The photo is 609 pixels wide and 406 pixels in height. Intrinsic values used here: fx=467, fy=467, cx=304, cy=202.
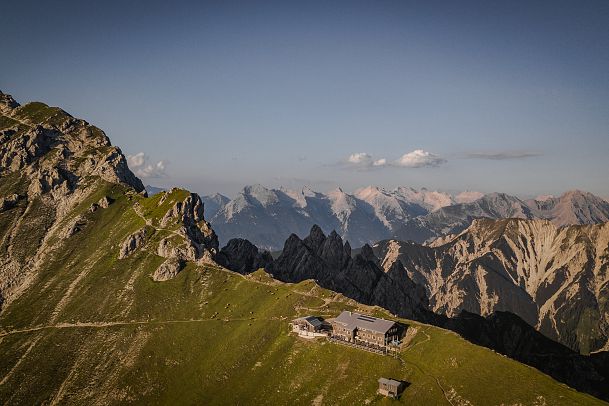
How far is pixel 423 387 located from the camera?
133m

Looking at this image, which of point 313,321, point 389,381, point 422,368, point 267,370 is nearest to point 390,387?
point 389,381

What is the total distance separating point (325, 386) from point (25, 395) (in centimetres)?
11953

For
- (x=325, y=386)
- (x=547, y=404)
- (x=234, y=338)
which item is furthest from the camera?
(x=234, y=338)

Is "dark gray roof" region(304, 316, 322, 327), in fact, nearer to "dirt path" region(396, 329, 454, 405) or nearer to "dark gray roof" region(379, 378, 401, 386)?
"dirt path" region(396, 329, 454, 405)

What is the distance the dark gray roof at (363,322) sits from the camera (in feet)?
515

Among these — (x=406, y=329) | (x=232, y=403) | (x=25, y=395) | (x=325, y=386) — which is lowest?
(x=25, y=395)

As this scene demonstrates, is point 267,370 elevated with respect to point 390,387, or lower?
lower

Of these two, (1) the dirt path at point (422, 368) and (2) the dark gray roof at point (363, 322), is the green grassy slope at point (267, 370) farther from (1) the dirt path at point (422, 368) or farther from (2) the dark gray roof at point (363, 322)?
(2) the dark gray roof at point (363, 322)

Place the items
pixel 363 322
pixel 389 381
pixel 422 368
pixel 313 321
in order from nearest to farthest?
pixel 389 381
pixel 422 368
pixel 363 322
pixel 313 321

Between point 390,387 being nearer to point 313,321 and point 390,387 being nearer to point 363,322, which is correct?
point 363,322

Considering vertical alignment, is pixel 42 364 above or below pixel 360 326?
below

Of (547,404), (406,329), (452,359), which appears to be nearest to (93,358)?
(406,329)

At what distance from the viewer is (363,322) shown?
532 ft

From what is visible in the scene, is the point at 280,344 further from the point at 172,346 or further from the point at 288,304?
the point at 172,346
